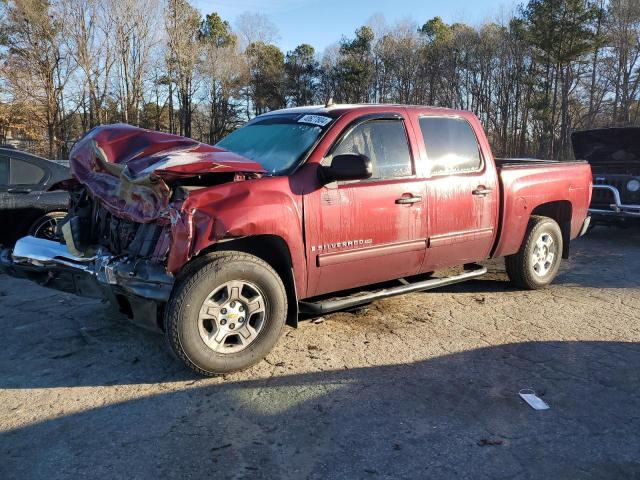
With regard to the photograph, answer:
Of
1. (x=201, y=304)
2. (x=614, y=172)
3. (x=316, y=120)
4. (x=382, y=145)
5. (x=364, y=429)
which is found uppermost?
(x=316, y=120)

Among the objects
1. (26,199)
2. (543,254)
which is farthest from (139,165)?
(543,254)

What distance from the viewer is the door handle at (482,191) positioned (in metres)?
4.94

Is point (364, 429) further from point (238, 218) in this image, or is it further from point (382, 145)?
point (382, 145)

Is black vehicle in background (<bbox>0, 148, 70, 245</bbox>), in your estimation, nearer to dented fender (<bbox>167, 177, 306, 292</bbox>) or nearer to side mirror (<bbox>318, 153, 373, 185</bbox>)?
dented fender (<bbox>167, 177, 306, 292</bbox>)

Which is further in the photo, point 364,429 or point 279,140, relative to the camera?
point 279,140

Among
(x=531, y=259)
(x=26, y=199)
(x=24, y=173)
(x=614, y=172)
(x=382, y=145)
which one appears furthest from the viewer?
(x=614, y=172)

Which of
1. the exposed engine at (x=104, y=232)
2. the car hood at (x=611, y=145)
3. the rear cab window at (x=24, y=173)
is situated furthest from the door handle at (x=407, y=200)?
the car hood at (x=611, y=145)

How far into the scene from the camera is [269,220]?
12.0ft

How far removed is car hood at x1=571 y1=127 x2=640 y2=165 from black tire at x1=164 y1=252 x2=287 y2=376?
26.4ft

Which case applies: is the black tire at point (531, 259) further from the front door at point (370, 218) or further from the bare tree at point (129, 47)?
the bare tree at point (129, 47)

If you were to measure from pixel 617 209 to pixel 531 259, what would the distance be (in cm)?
391

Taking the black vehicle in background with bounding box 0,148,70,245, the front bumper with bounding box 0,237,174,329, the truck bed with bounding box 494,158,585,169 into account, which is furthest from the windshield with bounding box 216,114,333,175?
the black vehicle in background with bounding box 0,148,70,245

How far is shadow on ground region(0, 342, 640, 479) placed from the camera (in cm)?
264

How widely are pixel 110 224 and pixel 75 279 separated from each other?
52 cm
